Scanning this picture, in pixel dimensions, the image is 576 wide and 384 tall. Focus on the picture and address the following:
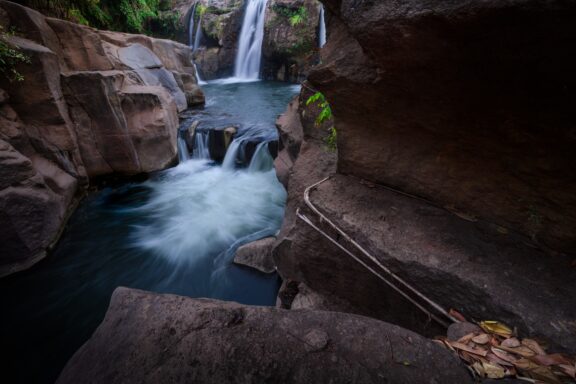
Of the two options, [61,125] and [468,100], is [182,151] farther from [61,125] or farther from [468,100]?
[468,100]

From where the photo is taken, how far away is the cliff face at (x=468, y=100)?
1256 mm

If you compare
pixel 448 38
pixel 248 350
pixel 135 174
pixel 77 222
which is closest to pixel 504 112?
pixel 448 38

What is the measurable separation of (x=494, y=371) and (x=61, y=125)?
6.96 meters

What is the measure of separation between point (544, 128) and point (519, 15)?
0.69 meters

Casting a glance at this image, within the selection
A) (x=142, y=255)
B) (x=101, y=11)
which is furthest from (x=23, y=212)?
(x=101, y=11)

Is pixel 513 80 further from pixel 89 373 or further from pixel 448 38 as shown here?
pixel 89 373

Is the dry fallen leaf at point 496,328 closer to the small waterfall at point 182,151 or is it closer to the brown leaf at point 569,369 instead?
the brown leaf at point 569,369

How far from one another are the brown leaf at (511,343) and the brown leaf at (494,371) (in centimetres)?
25

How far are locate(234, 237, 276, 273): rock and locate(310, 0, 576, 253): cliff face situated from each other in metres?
2.41

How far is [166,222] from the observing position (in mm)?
5707

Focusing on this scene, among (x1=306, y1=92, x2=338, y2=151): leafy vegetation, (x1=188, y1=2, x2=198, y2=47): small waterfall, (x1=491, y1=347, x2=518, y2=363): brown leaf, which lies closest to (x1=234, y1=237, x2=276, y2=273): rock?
(x1=306, y1=92, x2=338, y2=151): leafy vegetation

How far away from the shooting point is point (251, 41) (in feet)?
63.3

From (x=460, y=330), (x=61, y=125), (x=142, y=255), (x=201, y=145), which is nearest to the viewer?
(x=460, y=330)

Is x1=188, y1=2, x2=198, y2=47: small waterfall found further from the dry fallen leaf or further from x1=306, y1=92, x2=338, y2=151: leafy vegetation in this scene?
the dry fallen leaf
